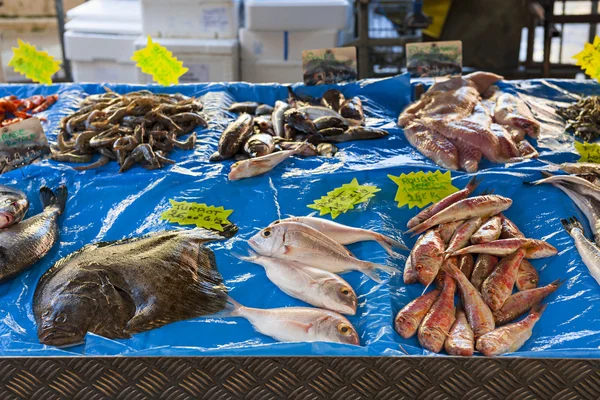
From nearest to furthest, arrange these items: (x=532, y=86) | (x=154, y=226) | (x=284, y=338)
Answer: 1. (x=284, y=338)
2. (x=154, y=226)
3. (x=532, y=86)

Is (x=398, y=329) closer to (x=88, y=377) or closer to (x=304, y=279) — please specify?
(x=304, y=279)

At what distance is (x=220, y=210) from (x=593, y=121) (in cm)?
200

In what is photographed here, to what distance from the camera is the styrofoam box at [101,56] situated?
17.3 feet

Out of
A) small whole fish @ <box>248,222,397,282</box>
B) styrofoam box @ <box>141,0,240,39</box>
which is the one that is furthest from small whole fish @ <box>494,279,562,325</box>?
styrofoam box @ <box>141,0,240,39</box>

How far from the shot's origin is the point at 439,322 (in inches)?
78.9

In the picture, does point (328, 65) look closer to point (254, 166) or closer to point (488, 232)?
point (254, 166)

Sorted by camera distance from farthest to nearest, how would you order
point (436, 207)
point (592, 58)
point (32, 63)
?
1. point (32, 63)
2. point (592, 58)
3. point (436, 207)

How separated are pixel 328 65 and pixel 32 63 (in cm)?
183

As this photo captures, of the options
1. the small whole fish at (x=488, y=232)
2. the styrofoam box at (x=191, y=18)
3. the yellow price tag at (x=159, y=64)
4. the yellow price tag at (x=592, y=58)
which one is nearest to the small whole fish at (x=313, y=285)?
the small whole fish at (x=488, y=232)

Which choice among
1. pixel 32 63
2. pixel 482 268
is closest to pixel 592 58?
pixel 482 268

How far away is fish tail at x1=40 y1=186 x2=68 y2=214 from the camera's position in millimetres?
2803

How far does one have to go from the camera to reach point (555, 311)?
2125mm

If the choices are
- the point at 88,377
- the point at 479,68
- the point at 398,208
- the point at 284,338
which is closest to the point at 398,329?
the point at 284,338

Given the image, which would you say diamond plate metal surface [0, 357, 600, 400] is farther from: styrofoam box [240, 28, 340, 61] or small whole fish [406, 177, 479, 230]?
styrofoam box [240, 28, 340, 61]
